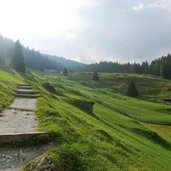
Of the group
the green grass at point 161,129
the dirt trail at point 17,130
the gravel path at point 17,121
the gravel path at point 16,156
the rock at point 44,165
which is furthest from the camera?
the green grass at point 161,129

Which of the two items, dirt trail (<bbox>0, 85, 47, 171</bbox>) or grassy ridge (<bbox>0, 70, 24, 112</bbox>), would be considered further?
grassy ridge (<bbox>0, 70, 24, 112</bbox>)

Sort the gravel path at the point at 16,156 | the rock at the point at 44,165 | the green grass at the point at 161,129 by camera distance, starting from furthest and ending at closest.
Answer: the green grass at the point at 161,129 → the gravel path at the point at 16,156 → the rock at the point at 44,165

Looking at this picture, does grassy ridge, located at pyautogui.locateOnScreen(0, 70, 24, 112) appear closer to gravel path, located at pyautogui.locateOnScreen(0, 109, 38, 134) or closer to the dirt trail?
gravel path, located at pyautogui.locateOnScreen(0, 109, 38, 134)

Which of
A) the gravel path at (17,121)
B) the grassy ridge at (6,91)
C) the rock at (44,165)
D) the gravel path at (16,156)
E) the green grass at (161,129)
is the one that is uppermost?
the grassy ridge at (6,91)

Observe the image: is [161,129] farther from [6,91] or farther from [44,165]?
[44,165]

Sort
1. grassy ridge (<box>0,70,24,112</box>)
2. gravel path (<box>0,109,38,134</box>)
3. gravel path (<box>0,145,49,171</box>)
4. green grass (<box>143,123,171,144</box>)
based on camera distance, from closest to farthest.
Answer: gravel path (<box>0,145,49,171</box>) → gravel path (<box>0,109,38,134</box>) → grassy ridge (<box>0,70,24,112</box>) → green grass (<box>143,123,171,144</box>)

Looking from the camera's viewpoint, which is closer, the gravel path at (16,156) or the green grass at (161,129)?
the gravel path at (16,156)

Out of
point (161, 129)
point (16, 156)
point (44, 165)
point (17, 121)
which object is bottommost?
point (161, 129)

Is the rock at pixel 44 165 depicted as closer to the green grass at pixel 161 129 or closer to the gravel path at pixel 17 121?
the gravel path at pixel 17 121

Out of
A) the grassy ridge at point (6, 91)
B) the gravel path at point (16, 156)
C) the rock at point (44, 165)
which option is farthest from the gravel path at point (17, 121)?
the rock at point (44, 165)

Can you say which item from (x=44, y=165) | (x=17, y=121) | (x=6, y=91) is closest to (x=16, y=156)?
(x=44, y=165)

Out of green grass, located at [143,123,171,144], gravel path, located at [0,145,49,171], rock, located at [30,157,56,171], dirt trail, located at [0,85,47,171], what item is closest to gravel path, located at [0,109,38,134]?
dirt trail, located at [0,85,47,171]

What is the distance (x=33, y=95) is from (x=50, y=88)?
20.1m

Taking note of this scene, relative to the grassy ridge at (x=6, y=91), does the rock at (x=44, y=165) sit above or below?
below
